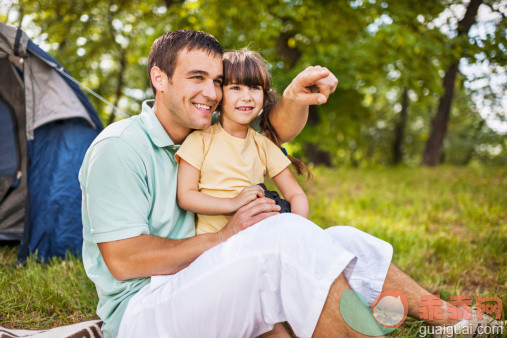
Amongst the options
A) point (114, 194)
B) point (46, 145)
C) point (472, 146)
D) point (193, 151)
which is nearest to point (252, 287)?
point (114, 194)

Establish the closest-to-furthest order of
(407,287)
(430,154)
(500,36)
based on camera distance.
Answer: (407,287), (500,36), (430,154)

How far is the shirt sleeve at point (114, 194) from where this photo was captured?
4.90 feet

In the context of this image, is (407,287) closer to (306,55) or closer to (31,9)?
(306,55)

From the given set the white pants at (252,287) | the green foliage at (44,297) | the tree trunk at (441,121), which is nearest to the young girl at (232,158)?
the white pants at (252,287)

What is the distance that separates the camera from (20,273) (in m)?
2.47

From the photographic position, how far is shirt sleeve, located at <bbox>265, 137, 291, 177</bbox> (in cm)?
201

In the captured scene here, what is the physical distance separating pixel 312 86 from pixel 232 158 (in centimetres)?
52

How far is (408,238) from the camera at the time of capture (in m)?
3.41

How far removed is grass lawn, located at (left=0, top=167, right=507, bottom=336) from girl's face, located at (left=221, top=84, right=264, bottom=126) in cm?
131

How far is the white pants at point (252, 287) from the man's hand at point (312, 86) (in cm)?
66

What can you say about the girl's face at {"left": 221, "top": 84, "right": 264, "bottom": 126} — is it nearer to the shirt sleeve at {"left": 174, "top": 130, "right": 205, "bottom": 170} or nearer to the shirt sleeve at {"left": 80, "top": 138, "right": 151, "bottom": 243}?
the shirt sleeve at {"left": 174, "top": 130, "right": 205, "bottom": 170}

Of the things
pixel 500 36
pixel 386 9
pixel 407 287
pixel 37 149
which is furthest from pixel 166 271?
pixel 500 36

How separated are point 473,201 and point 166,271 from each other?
4.31 meters

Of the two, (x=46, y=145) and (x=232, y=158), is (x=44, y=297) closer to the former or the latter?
(x=46, y=145)
